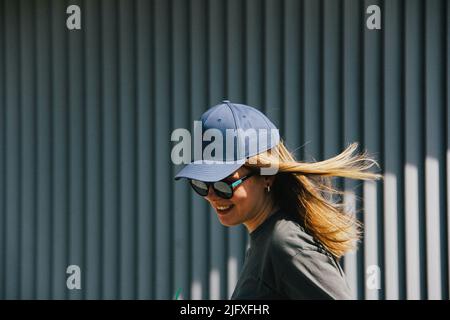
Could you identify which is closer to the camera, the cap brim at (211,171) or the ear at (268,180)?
the cap brim at (211,171)

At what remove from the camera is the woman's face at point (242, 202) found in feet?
9.82

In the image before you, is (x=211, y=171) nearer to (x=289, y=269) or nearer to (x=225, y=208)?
(x=225, y=208)

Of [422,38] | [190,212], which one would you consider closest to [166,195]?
[190,212]

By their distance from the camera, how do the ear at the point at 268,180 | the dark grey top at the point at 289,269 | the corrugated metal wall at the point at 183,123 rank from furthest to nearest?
the corrugated metal wall at the point at 183,123 < the ear at the point at 268,180 < the dark grey top at the point at 289,269

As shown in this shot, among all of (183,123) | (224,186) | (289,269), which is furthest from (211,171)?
(183,123)

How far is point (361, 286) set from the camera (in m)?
5.69

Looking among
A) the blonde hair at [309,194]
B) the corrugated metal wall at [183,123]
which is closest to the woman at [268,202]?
the blonde hair at [309,194]

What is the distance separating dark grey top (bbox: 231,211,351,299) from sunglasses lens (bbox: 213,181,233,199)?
0.59 ft

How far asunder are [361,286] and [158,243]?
58.3 inches

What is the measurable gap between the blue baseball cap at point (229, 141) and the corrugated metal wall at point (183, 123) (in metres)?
2.76

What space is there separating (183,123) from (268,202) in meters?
2.94

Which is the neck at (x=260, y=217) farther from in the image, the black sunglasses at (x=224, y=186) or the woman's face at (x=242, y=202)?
the black sunglasses at (x=224, y=186)

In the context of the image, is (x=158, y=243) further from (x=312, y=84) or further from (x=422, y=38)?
(x=422, y=38)

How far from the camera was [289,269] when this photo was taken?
8.77 ft
